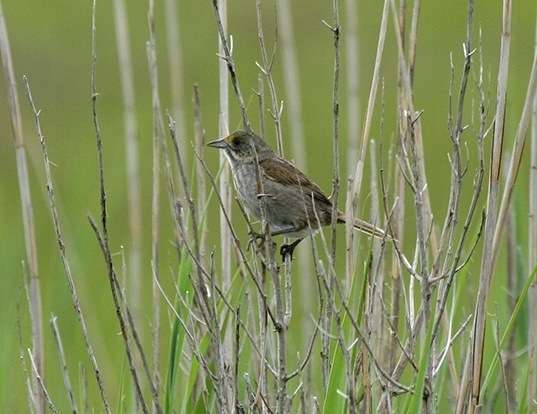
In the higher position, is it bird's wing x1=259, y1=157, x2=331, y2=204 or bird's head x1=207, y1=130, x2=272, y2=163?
bird's head x1=207, y1=130, x2=272, y2=163

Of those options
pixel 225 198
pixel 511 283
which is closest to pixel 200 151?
pixel 225 198

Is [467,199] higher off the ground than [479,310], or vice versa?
[479,310]

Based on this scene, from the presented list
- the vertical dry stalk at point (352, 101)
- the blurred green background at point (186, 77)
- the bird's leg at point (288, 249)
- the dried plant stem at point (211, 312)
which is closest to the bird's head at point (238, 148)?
the bird's leg at point (288, 249)

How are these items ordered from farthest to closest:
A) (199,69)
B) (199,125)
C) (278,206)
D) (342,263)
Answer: (199,69) → (342,263) → (278,206) → (199,125)

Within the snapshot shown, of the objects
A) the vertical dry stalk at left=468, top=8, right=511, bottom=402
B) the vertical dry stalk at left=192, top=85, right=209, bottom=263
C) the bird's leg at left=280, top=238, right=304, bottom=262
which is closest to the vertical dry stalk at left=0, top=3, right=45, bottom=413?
the vertical dry stalk at left=192, top=85, right=209, bottom=263

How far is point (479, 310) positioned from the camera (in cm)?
346

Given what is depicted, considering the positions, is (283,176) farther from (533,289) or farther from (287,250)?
(533,289)

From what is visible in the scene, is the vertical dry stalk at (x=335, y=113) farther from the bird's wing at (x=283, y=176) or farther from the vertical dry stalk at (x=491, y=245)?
the bird's wing at (x=283, y=176)

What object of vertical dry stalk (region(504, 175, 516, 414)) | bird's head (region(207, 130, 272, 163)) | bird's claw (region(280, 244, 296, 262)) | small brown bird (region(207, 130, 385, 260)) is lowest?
vertical dry stalk (region(504, 175, 516, 414))

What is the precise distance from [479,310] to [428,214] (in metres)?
0.77

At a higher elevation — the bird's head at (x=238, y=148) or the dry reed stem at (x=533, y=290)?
the bird's head at (x=238, y=148)

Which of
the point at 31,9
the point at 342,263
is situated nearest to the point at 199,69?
the point at 31,9

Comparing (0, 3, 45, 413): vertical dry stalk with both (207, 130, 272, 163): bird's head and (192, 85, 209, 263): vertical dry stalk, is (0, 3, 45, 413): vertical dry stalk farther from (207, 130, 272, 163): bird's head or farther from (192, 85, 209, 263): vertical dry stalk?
(207, 130, 272, 163): bird's head

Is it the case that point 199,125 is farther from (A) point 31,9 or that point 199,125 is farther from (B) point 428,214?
(A) point 31,9
